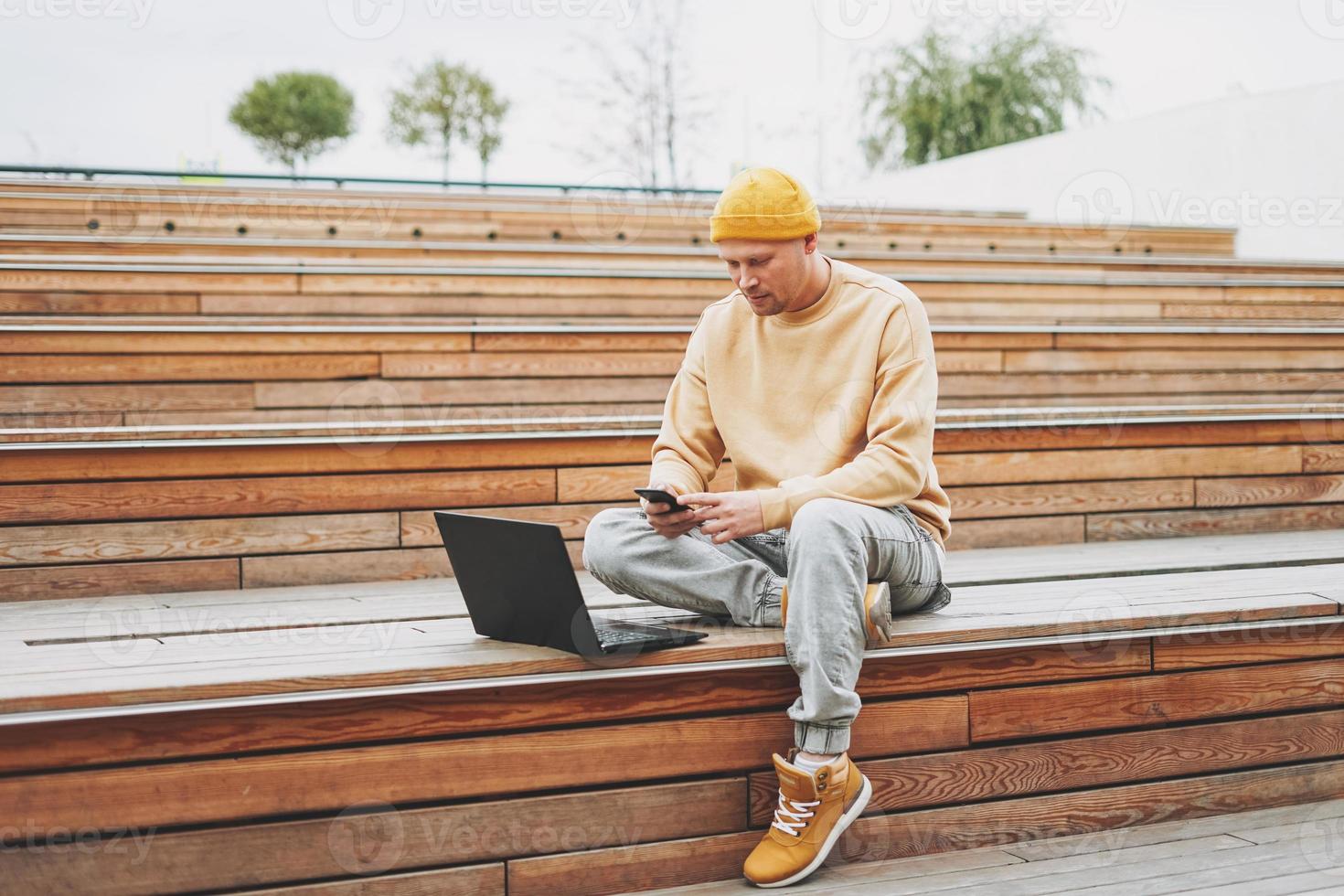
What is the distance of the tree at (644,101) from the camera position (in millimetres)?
7812

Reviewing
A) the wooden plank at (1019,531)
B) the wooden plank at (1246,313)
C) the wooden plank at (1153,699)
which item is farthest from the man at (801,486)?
the wooden plank at (1246,313)

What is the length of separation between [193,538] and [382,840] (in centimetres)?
109

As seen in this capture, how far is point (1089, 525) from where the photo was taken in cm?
277

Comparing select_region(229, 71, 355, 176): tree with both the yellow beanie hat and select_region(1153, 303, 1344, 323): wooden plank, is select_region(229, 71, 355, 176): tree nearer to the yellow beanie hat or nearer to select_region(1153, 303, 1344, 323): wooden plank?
select_region(1153, 303, 1344, 323): wooden plank

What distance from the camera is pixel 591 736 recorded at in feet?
5.15

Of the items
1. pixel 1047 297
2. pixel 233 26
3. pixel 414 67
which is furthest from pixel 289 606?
pixel 414 67

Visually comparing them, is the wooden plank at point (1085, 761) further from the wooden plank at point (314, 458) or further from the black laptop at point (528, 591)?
the wooden plank at point (314, 458)

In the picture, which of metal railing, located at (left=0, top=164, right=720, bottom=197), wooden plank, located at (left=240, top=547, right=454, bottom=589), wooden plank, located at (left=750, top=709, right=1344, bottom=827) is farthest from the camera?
metal railing, located at (left=0, top=164, right=720, bottom=197)

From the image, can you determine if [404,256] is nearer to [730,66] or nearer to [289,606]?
[289,606]

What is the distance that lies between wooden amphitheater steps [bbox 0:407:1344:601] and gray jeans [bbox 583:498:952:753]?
728mm

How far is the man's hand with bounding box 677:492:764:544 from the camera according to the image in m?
1.64

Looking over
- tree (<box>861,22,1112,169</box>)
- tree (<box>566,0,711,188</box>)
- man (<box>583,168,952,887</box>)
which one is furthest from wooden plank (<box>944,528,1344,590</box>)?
tree (<box>861,22,1112,169</box>)

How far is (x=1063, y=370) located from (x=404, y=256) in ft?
7.02

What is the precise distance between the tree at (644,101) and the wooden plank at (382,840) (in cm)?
670
